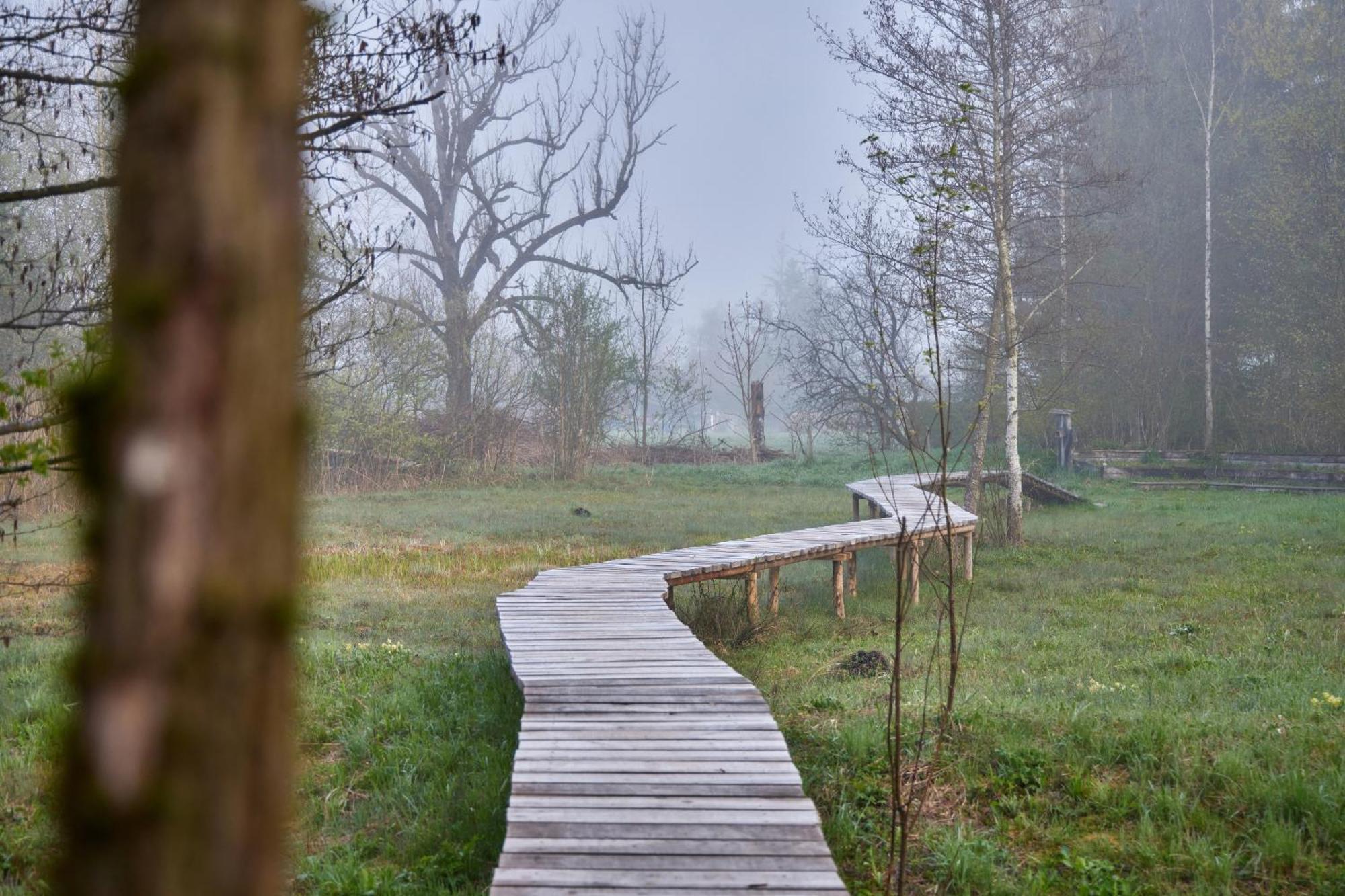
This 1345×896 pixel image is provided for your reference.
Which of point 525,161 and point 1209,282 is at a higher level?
point 525,161

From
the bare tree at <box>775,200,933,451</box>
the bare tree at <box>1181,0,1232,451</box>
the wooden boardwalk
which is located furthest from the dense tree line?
the wooden boardwalk

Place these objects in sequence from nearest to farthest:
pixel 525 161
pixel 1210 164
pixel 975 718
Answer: pixel 975 718 < pixel 1210 164 < pixel 525 161

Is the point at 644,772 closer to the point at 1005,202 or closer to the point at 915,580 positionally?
the point at 915,580

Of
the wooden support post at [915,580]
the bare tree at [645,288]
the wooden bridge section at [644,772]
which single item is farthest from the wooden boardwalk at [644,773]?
the bare tree at [645,288]

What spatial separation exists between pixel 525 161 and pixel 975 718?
2558cm

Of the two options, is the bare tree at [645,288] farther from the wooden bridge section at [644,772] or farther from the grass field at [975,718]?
the wooden bridge section at [644,772]

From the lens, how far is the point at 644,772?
3344 mm

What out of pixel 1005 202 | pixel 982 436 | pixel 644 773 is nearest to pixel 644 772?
pixel 644 773

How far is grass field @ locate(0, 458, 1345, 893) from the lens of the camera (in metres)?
A: 3.63

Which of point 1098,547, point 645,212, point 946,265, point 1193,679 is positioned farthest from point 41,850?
point 645,212

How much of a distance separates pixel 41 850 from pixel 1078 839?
12.0 ft

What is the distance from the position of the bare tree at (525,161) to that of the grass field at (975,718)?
56.2ft

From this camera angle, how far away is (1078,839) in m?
3.76

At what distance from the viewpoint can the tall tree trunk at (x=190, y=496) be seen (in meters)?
0.55
